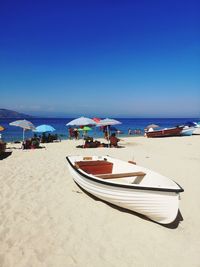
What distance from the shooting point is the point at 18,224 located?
508 centimetres

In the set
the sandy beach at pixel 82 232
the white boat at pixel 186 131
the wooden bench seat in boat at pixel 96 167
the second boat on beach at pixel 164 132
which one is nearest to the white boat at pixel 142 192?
the sandy beach at pixel 82 232

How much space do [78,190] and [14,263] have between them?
144 inches

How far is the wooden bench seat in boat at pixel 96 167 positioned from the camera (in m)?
7.87

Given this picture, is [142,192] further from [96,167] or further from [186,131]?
[186,131]

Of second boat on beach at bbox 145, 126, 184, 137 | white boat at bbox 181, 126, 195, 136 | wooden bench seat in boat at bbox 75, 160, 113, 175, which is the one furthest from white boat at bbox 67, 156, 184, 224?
white boat at bbox 181, 126, 195, 136

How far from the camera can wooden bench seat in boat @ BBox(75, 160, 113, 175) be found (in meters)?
7.87

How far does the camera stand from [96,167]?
796 centimetres

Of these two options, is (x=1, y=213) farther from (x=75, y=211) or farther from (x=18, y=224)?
(x=75, y=211)

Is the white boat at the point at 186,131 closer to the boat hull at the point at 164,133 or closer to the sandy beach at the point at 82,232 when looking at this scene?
the boat hull at the point at 164,133

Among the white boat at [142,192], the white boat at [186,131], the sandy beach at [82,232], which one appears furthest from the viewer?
the white boat at [186,131]

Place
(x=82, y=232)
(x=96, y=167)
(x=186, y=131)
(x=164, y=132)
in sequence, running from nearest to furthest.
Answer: (x=82, y=232) → (x=96, y=167) → (x=164, y=132) → (x=186, y=131)

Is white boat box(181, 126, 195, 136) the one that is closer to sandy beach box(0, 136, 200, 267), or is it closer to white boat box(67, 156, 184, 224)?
sandy beach box(0, 136, 200, 267)

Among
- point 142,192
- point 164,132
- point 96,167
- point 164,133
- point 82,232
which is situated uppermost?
point 142,192

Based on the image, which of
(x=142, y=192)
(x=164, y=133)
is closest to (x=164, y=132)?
(x=164, y=133)
